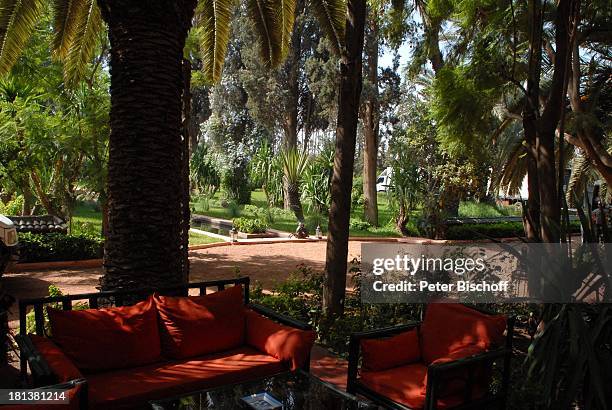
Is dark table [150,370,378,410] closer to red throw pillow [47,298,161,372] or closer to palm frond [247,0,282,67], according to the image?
red throw pillow [47,298,161,372]

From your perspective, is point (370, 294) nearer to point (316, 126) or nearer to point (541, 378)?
point (541, 378)

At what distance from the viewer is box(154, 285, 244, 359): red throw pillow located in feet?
14.1

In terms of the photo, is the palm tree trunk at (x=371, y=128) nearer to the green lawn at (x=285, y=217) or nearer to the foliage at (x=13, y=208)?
the green lawn at (x=285, y=217)

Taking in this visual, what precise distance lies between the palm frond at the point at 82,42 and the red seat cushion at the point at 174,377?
25.2 feet

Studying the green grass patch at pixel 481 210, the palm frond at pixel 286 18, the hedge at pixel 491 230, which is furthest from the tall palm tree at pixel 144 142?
the green grass patch at pixel 481 210

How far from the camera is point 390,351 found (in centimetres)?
402

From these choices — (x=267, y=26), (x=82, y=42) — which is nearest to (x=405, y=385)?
(x=267, y=26)

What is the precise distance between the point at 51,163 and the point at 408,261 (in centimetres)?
873

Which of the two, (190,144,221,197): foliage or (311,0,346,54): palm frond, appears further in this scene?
(190,144,221,197): foliage

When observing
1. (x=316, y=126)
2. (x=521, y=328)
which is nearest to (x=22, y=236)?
(x=521, y=328)

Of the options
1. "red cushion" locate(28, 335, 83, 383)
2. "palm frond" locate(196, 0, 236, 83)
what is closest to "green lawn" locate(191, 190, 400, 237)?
"palm frond" locate(196, 0, 236, 83)

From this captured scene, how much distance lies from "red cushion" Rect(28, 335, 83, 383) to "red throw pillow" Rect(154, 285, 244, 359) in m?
0.83

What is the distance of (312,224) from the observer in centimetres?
1995

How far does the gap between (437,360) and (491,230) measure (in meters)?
16.9
